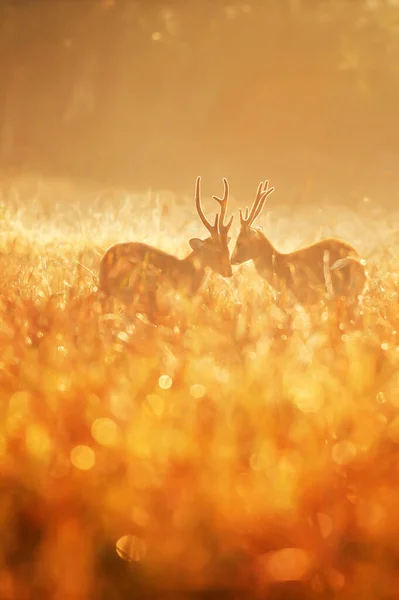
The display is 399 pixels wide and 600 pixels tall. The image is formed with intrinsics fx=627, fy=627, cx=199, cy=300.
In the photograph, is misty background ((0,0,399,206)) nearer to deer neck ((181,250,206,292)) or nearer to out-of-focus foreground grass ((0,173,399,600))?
deer neck ((181,250,206,292))

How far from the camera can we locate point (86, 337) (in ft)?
8.68

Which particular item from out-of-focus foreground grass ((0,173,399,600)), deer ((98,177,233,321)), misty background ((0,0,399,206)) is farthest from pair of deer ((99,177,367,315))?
misty background ((0,0,399,206))

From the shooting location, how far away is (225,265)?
16.6 ft

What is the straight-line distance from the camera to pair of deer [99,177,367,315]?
4207 millimetres

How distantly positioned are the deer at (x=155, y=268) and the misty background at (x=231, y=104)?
6.42 meters

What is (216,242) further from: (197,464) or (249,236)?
(197,464)

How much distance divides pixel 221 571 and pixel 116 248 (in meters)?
3.69

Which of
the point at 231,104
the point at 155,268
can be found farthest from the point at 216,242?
the point at 231,104

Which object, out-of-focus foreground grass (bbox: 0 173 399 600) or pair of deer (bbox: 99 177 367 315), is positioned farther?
pair of deer (bbox: 99 177 367 315)

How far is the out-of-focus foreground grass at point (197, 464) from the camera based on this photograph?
1.24m

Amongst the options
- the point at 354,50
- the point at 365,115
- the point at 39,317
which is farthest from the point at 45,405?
the point at 365,115

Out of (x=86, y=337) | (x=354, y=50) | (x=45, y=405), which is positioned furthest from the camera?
(x=354, y=50)

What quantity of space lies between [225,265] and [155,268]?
69cm

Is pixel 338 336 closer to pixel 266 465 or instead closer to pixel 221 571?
pixel 266 465
